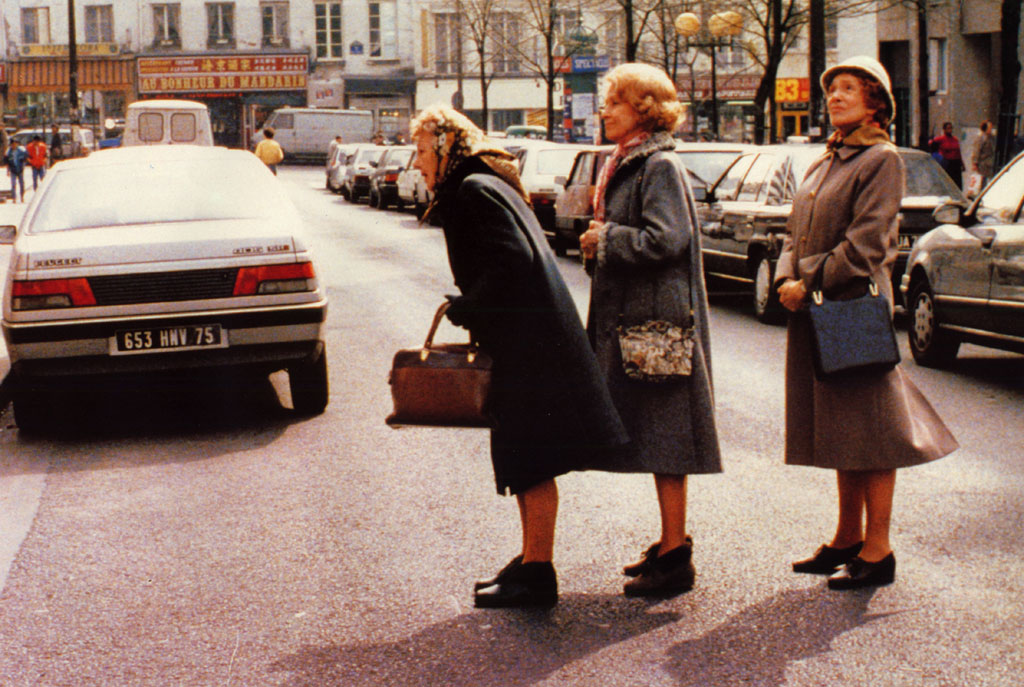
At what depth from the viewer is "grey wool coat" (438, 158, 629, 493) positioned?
454 centimetres

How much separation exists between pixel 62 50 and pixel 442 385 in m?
73.3

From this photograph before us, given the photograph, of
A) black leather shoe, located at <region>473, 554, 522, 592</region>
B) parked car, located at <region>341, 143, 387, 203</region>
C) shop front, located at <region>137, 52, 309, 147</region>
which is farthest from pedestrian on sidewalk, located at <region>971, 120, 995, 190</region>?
shop front, located at <region>137, 52, 309, 147</region>

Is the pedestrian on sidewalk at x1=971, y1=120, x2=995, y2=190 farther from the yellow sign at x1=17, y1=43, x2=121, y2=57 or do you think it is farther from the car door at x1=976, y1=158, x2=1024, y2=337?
the yellow sign at x1=17, y1=43, x2=121, y2=57

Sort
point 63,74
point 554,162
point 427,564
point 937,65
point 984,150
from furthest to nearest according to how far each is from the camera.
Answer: point 63,74, point 937,65, point 984,150, point 554,162, point 427,564

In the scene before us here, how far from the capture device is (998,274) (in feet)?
30.5

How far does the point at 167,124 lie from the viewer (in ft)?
108

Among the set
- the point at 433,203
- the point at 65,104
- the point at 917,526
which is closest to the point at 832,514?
the point at 917,526

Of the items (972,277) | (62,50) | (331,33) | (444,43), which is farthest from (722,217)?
(62,50)

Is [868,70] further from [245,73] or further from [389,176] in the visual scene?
[245,73]

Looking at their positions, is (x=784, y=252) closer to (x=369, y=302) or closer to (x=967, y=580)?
(x=967, y=580)

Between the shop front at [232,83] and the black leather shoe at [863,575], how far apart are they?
226 ft

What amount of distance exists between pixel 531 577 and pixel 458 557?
67cm

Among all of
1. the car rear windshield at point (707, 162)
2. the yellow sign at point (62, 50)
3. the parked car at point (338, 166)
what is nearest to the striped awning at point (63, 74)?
the yellow sign at point (62, 50)

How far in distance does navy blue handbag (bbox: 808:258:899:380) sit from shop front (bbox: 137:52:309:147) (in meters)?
68.7
